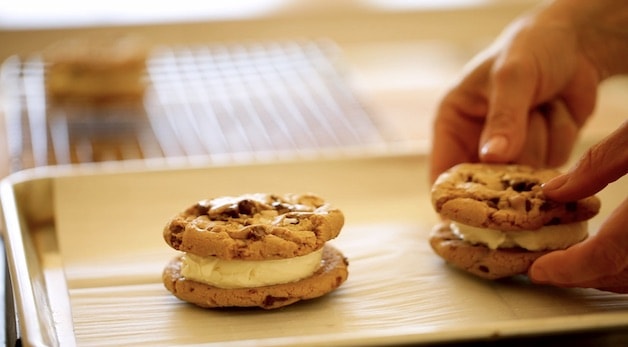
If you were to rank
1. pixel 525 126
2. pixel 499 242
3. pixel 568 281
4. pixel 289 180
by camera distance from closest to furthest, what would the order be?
1. pixel 568 281
2. pixel 499 242
3. pixel 525 126
4. pixel 289 180

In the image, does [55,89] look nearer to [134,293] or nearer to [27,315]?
[134,293]

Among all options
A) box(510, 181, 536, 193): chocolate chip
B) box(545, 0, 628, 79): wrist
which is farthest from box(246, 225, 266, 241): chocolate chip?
box(545, 0, 628, 79): wrist

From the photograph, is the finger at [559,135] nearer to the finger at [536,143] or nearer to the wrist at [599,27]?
the finger at [536,143]

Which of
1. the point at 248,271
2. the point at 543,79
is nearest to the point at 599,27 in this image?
the point at 543,79

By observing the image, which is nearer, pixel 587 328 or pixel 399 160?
pixel 587 328

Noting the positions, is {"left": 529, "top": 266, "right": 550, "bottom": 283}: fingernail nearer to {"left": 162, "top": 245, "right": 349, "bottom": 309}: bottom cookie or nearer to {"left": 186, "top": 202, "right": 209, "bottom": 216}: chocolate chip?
{"left": 162, "top": 245, "right": 349, "bottom": 309}: bottom cookie

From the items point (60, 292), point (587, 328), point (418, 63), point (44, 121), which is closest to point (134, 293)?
point (60, 292)

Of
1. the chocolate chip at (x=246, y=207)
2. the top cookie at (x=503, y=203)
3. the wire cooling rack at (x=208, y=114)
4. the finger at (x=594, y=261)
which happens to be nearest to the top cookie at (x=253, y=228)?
the chocolate chip at (x=246, y=207)
